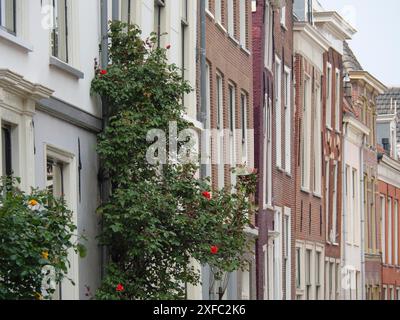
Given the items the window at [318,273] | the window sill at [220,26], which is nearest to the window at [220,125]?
the window sill at [220,26]

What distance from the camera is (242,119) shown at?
35188mm

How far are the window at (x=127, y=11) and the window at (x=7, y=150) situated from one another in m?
5.56

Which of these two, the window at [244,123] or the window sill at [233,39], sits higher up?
the window sill at [233,39]

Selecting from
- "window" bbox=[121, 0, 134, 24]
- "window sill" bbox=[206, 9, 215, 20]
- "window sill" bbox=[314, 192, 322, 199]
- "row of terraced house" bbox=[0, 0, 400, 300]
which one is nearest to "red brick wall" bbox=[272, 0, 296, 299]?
"row of terraced house" bbox=[0, 0, 400, 300]

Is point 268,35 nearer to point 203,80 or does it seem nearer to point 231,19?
point 231,19

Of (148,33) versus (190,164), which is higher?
(148,33)

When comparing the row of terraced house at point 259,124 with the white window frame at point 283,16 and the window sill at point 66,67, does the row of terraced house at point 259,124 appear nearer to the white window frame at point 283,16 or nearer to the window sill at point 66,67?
the window sill at point 66,67

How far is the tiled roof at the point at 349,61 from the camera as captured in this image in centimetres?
5736

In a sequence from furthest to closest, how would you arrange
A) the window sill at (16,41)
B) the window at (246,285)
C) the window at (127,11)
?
the window at (246,285), the window at (127,11), the window sill at (16,41)

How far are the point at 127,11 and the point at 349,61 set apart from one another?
34.6 metres

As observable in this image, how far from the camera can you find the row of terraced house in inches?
752

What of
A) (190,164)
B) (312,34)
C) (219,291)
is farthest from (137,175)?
(312,34)

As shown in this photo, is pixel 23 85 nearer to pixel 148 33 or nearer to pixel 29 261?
pixel 29 261
